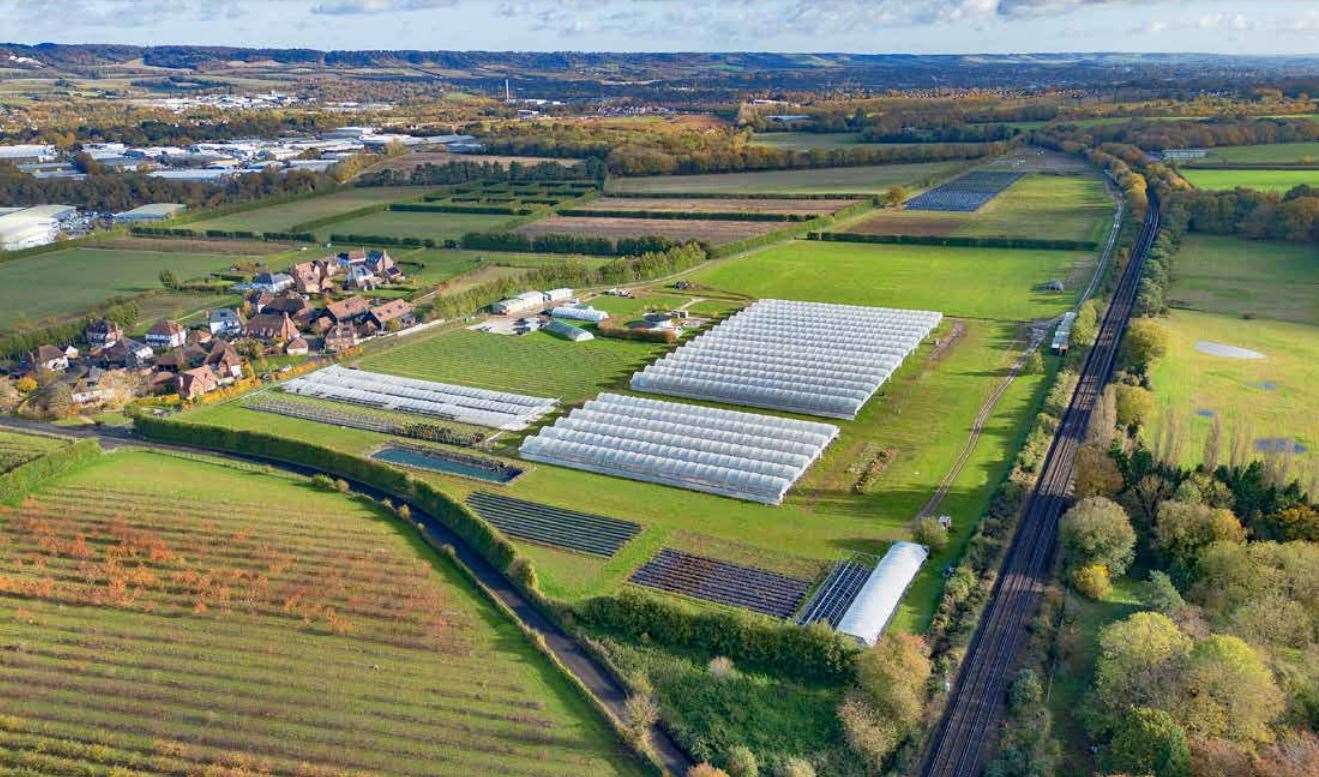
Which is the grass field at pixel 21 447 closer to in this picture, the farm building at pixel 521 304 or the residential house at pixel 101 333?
the residential house at pixel 101 333

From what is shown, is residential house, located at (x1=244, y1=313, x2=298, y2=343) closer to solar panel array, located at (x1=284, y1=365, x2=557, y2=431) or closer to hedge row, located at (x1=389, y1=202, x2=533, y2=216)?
solar panel array, located at (x1=284, y1=365, x2=557, y2=431)

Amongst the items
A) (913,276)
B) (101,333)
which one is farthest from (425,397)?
(913,276)

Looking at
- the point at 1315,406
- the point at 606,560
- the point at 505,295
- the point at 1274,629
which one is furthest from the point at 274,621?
the point at 1315,406

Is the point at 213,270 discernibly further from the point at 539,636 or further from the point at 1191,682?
the point at 1191,682

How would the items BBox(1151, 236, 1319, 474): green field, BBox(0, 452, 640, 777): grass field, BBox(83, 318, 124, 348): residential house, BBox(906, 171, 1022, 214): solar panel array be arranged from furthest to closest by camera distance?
BBox(906, 171, 1022, 214): solar panel array
BBox(83, 318, 124, 348): residential house
BBox(1151, 236, 1319, 474): green field
BBox(0, 452, 640, 777): grass field

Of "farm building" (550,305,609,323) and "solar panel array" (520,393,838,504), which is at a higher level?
"farm building" (550,305,609,323)

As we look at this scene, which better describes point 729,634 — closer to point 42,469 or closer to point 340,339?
point 42,469

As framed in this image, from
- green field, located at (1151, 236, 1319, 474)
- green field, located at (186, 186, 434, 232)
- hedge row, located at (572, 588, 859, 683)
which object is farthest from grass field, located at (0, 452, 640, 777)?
green field, located at (186, 186, 434, 232)
